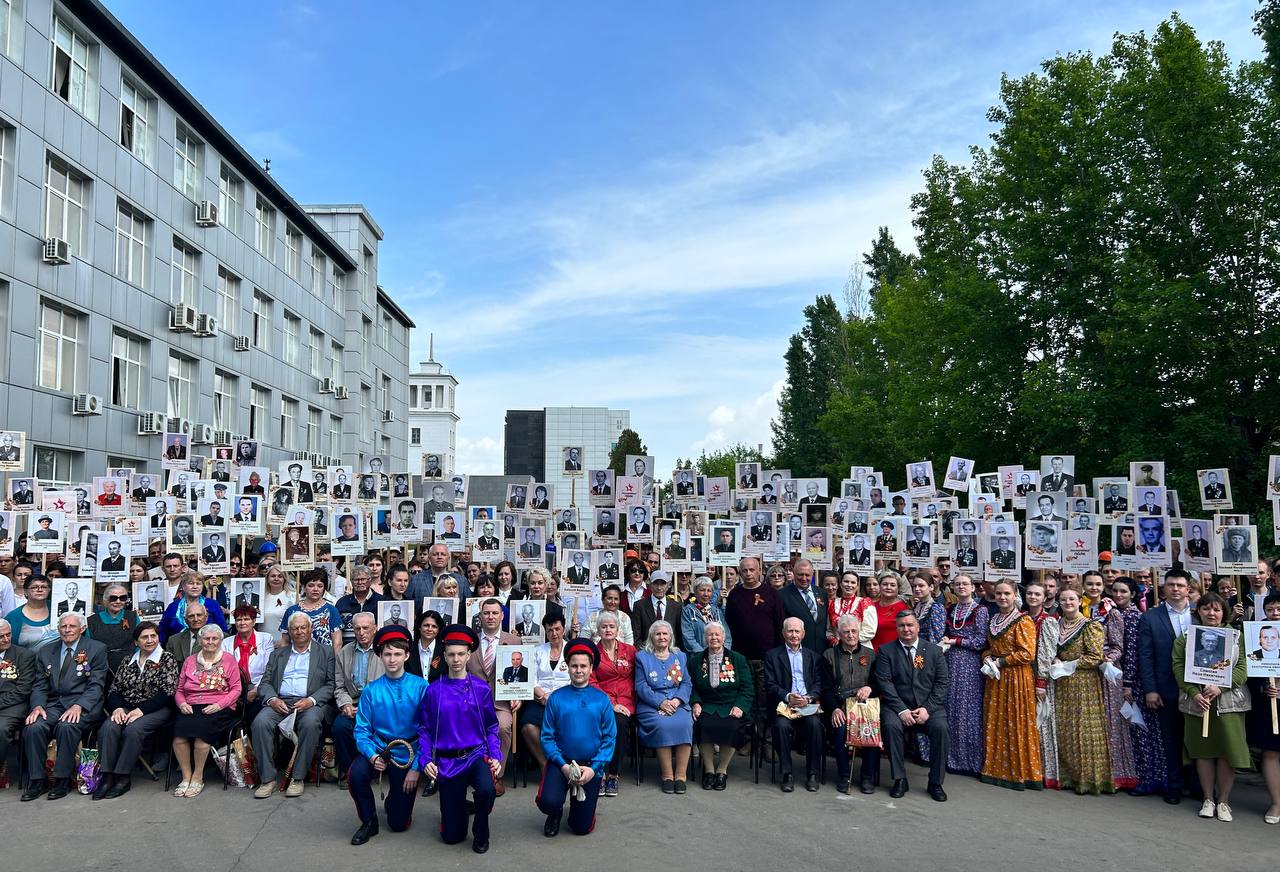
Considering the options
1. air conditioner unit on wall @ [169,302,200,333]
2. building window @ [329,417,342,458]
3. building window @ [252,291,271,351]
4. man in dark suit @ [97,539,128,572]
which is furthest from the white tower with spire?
man in dark suit @ [97,539,128,572]

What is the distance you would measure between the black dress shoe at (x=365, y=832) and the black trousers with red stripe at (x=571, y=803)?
1.22m

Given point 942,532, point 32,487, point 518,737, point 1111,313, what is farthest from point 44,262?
point 1111,313

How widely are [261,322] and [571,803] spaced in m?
30.4

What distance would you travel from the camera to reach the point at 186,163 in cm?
2791

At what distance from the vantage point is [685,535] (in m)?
12.5

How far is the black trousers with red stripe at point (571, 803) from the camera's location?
24.0 ft

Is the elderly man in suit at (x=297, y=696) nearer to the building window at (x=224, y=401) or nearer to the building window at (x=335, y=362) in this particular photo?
the building window at (x=224, y=401)

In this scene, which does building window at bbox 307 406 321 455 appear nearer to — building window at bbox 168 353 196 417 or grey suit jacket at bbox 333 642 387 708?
building window at bbox 168 353 196 417

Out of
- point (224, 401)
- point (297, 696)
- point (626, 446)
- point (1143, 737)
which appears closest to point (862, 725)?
point (1143, 737)

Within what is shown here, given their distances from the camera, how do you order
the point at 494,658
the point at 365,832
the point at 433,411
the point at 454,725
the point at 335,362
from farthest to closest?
the point at 433,411 < the point at 335,362 < the point at 494,658 < the point at 454,725 < the point at 365,832

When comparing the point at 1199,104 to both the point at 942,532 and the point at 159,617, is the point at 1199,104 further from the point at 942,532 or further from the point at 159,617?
the point at 159,617

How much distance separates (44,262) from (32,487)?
336 inches

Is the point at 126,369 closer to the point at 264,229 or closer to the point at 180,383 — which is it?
the point at 180,383

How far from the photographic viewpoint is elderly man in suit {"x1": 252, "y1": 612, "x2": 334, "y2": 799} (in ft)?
27.7
